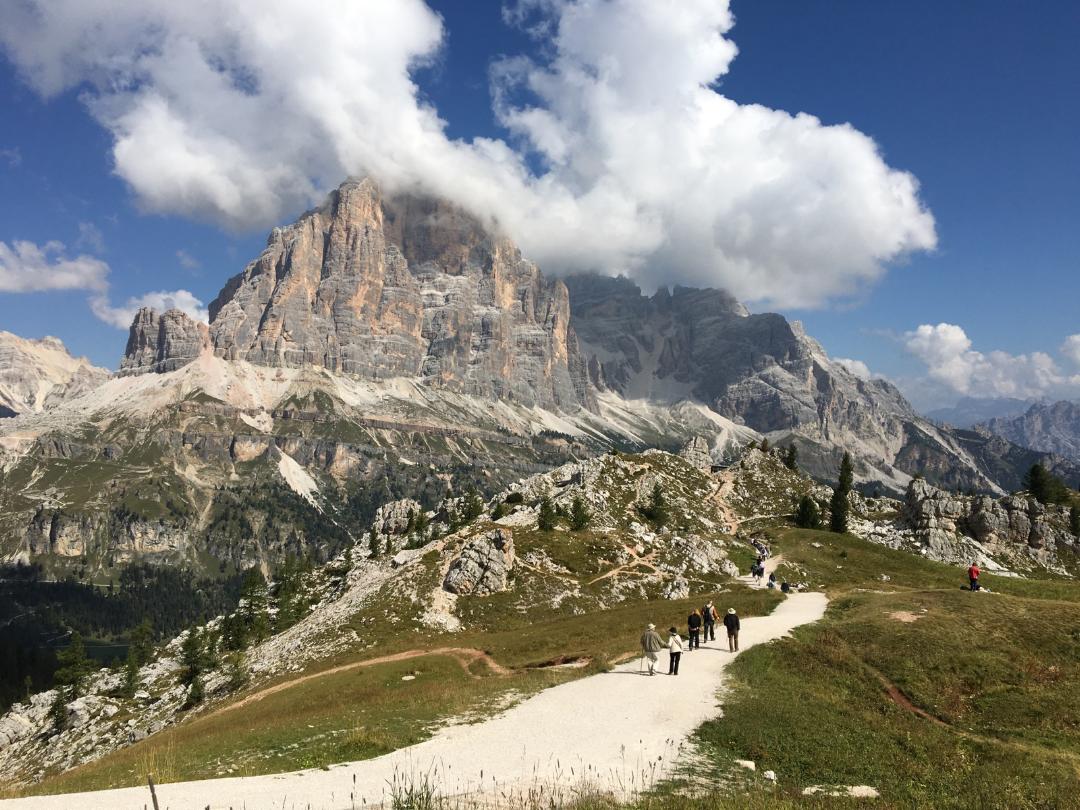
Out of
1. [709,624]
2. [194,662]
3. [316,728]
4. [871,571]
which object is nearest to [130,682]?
[194,662]

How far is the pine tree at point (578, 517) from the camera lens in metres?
92.7

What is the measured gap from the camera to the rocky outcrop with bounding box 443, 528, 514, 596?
74625 mm

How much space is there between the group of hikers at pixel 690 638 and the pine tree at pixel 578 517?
47.6 m

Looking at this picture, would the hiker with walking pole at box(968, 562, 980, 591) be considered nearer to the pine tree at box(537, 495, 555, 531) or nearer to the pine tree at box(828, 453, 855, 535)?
the pine tree at box(828, 453, 855, 535)

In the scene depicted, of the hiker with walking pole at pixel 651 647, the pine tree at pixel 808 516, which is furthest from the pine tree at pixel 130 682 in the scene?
the pine tree at pixel 808 516

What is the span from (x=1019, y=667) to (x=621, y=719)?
2494cm

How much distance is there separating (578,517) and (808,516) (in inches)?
1863

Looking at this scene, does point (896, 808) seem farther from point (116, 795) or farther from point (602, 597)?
point (602, 597)

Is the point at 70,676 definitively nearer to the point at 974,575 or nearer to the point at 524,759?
the point at 524,759

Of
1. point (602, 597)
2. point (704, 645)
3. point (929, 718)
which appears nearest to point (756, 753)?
point (929, 718)

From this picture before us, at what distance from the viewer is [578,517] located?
92.8 meters

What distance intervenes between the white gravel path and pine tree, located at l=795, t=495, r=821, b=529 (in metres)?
85.3

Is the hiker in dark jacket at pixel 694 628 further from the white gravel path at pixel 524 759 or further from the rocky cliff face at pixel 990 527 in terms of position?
the rocky cliff face at pixel 990 527

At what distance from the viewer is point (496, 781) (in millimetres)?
18125
